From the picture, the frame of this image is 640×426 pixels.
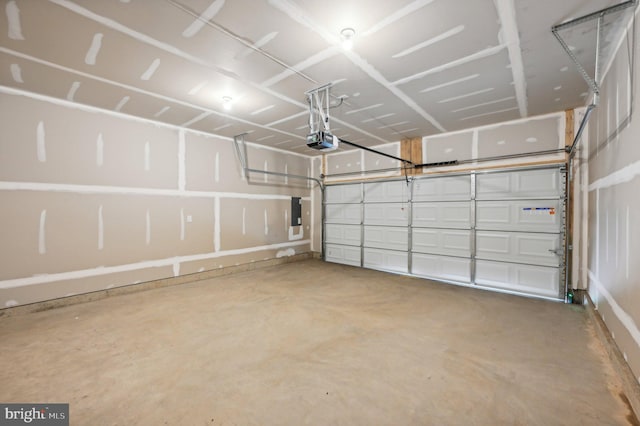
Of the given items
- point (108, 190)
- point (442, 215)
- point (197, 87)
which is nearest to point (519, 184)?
point (442, 215)

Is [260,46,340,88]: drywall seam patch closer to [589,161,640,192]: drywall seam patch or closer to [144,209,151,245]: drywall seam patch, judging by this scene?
[589,161,640,192]: drywall seam patch

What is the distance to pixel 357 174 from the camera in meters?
6.66

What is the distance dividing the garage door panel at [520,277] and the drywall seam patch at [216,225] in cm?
506

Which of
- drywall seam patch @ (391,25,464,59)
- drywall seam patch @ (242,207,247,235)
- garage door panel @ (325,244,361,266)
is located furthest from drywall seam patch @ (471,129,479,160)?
drywall seam patch @ (242,207,247,235)

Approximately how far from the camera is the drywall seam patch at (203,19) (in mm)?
1975

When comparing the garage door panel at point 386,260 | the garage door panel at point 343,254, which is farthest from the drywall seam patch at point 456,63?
the garage door panel at point 343,254

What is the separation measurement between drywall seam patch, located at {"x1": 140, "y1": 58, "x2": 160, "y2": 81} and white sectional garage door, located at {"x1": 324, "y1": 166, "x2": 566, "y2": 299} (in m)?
4.70

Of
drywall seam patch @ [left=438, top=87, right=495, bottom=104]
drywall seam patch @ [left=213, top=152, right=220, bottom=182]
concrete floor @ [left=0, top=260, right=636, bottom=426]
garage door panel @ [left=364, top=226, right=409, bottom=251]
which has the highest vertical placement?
drywall seam patch @ [left=438, top=87, right=495, bottom=104]

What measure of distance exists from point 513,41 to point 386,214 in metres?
4.05

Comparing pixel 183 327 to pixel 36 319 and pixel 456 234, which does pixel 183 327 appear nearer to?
pixel 36 319

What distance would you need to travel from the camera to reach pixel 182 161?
4969mm

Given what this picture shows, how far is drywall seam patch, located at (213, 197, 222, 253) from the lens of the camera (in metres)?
5.43

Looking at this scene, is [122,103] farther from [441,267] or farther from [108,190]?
[441,267]

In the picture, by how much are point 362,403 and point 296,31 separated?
294cm
